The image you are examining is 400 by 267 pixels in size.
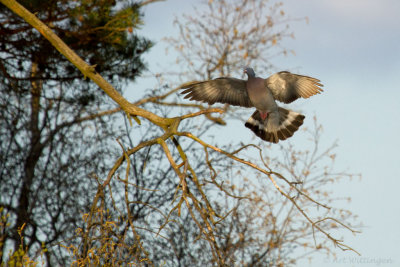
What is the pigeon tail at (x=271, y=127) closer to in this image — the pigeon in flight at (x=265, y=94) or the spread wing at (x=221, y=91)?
the pigeon in flight at (x=265, y=94)

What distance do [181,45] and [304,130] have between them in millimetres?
2399

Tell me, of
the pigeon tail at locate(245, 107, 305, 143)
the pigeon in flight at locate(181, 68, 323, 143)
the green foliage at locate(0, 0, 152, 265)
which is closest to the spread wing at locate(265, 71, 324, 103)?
the pigeon in flight at locate(181, 68, 323, 143)

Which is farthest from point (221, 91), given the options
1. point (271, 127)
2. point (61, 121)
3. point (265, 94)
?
point (61, 121)

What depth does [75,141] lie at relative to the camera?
8.55 metres

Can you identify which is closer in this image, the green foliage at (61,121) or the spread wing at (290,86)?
the spread wing at (290,86)

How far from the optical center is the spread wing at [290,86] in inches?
188

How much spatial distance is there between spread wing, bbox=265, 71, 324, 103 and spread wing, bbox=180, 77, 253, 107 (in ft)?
0.80

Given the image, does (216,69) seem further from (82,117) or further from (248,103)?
(248,103)

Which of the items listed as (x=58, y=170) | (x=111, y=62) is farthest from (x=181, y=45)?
(x=58, y=170)

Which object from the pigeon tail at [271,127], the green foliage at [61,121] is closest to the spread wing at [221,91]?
the pigeon tail at [271,127]

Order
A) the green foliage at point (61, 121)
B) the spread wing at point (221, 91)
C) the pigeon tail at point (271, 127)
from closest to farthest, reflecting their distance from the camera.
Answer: the spread wing at point (221, 91) < the pigeon tail at point (271, 127) < the green foliage at point (61, 121)

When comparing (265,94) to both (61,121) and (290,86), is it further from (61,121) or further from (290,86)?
(61,121)

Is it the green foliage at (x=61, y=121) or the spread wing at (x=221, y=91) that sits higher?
the green foliage at (x=61, y=121)

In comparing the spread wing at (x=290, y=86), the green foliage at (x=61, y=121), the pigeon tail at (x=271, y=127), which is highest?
the green foliage at (x=61, y=121)
